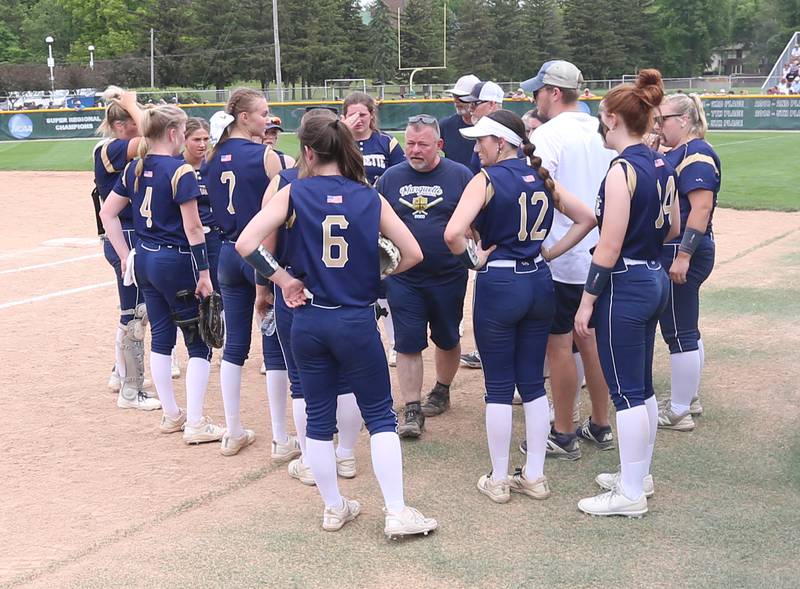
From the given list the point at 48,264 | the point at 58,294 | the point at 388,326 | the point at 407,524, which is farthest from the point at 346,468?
the point at 48,264

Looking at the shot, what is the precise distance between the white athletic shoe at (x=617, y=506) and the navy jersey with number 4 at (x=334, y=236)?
5.58ft

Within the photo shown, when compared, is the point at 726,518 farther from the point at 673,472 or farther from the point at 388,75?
the point at 388,75

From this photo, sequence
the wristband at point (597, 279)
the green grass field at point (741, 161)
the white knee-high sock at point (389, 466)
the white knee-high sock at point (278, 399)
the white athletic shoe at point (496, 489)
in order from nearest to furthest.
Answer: the white knee-high sock at point (389, 466)
the wristband at point (597, 279)
the white athletic shoe at point (496, 489)
the white knee-high sock at point (278, 399)
the green grass field at point (741, 161)

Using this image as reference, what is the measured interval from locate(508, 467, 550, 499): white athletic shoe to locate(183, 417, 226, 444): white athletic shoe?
2.14 meters

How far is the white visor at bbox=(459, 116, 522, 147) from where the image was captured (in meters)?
4.78

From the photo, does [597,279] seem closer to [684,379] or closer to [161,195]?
[684,379]

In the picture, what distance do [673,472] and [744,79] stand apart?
161ft

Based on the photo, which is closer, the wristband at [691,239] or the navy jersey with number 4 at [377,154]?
the wristband at [691,239]

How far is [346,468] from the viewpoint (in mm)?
5453

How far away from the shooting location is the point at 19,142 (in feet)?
123

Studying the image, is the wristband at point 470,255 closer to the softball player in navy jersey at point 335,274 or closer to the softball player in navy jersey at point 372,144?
the softball player in navy jersey at point 335,274

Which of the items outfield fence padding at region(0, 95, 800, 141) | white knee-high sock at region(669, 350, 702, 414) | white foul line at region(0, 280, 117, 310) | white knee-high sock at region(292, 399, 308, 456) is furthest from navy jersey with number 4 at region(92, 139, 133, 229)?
outfield fence padding at region(0, 95, 800, 141)

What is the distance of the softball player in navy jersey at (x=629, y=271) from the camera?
455cm

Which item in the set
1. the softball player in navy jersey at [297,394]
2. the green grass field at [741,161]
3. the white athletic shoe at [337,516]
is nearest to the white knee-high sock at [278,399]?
the softball player in navy jersey at [297,394]
